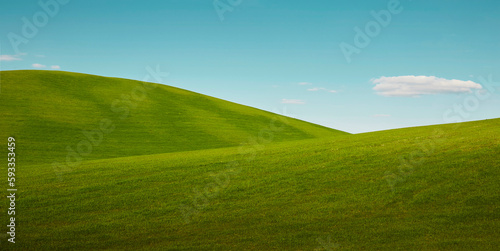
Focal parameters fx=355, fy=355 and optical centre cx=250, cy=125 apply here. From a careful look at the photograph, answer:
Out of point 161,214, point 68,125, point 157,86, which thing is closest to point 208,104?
point 157,86

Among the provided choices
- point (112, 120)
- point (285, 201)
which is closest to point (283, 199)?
point (285, 201)

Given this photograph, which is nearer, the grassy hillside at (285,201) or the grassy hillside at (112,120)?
the grassy hillside at (285,201)

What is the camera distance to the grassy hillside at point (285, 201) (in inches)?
434

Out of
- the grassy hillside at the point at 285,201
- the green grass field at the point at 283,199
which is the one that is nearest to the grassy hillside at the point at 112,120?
the green grass field at the point at 283,199

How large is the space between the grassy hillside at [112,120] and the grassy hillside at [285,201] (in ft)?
41.4

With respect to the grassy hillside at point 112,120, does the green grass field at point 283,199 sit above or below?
below

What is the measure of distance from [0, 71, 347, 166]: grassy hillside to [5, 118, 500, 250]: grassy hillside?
41.4 feet

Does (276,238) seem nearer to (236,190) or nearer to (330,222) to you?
(330,222)

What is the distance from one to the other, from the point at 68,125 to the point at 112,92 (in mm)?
14470

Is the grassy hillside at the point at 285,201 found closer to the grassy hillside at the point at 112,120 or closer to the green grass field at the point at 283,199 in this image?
the green grass field at the point at 283,199

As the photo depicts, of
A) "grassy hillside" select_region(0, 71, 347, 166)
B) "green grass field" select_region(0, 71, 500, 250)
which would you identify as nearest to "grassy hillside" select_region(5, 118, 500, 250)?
"green grass field" select_region(0, 71, 500, 250)

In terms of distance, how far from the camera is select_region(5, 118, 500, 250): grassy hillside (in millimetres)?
11023

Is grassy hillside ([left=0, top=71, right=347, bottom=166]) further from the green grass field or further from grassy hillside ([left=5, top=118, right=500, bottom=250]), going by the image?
grassy hillside ([left=5, top=118, right=500, bottom=250])

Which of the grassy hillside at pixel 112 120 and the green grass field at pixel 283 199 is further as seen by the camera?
the grassy hillside at pixel 112 120
